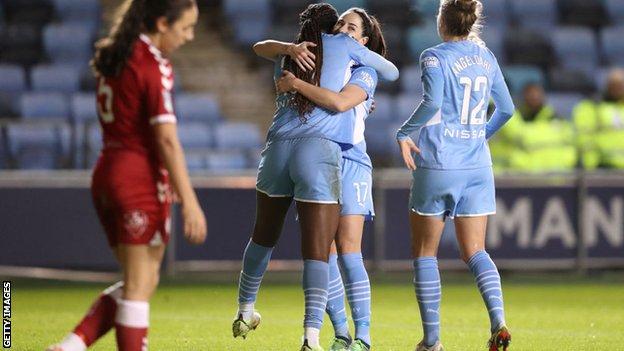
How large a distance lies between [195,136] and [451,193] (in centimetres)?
888

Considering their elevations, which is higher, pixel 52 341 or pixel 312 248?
pixel 312 248

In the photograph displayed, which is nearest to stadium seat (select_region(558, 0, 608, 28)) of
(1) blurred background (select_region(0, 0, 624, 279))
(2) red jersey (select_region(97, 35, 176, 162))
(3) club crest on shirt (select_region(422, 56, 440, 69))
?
(1) blurred background (select_region(0, 0, 624, 279))

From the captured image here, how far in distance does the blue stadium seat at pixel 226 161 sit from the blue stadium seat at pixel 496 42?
14.9 feet

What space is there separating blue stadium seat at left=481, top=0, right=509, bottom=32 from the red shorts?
13.3 meters

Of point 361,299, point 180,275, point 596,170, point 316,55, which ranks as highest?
point 316,55

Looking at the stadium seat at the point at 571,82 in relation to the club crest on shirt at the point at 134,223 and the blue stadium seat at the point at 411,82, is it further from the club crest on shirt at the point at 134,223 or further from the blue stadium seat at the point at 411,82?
the club crest on shirt at the point at 134,223

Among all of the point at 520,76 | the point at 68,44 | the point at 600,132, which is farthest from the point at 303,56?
the point at 520,76

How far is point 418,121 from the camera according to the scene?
22.6 ft

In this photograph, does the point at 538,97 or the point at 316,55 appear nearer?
the point at 316,55

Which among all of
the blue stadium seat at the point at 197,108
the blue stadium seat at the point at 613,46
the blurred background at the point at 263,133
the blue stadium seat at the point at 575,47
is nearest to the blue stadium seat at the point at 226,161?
the blurred background at the point at 263,133

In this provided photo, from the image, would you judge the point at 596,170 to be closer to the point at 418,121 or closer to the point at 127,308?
the point at 418,121

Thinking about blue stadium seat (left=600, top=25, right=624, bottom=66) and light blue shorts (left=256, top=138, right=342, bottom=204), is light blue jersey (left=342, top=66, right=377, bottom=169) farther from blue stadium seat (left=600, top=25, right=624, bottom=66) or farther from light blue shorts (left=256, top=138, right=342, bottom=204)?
blue stadium seat (left=600, top=25, right=624, bottom=66)

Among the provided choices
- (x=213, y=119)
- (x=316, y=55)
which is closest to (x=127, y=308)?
(x=316, y=55)

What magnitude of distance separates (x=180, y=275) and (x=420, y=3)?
666cm
